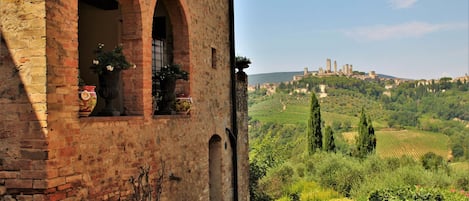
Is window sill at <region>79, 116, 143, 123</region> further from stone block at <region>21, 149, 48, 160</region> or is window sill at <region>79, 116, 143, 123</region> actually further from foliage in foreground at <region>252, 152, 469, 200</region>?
foliage in foreground at <region>252, 152, 469, 200</region>

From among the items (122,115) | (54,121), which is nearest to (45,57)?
(54,121)

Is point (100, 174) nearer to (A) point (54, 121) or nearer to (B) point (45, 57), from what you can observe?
(A) point (54, 121)

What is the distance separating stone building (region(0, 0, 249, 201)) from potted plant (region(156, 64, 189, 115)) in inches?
10.6

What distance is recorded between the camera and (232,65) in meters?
11.7

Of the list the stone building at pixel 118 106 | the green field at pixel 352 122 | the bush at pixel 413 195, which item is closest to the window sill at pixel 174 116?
the stone building at pixel 118 106

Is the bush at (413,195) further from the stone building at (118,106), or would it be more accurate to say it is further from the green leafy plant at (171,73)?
the green leafy plant at (171,73)

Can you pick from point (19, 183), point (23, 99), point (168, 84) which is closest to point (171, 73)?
point (168, 84)

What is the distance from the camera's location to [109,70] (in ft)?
20.3

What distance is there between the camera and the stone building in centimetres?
491

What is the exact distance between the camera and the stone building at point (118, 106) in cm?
491

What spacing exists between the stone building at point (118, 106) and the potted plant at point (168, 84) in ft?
0.88

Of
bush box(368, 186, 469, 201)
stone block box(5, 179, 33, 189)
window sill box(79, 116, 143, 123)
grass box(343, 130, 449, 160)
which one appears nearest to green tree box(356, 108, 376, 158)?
bush box(368, 186, 469, 201)

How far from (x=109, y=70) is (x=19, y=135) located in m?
1.59

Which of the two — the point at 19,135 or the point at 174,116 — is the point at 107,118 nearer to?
the point at 19,135
